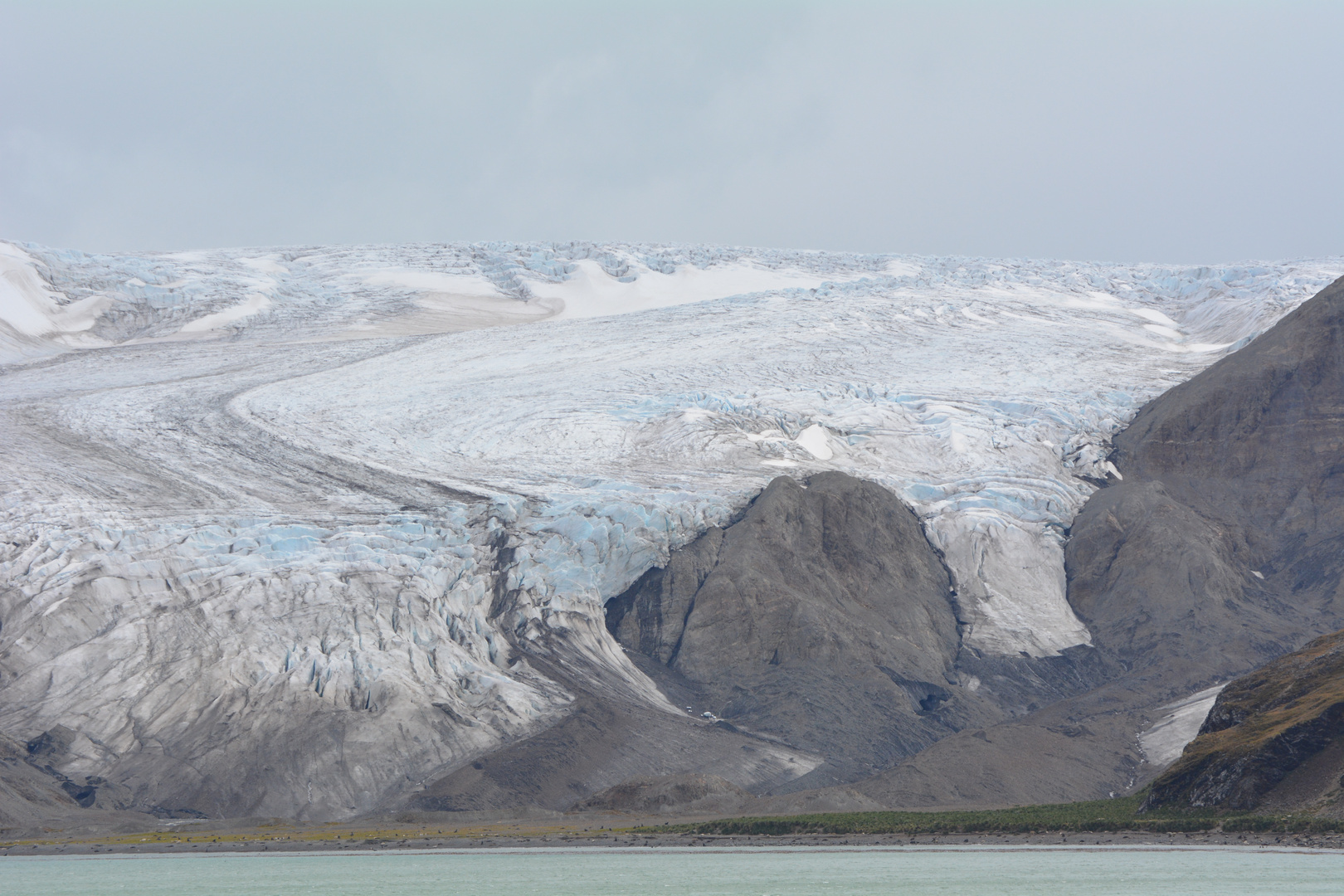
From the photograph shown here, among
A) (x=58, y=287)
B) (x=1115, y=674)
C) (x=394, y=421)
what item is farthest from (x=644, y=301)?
(x=1115, y=674)

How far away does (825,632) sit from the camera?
4569 centimetres

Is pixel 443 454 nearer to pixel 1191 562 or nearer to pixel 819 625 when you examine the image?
pixel 819 625

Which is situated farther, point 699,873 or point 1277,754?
point 1277,754

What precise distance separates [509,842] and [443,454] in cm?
2694

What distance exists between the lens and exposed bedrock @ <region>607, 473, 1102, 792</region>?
42.8m

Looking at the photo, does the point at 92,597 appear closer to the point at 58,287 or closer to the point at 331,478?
the point at 331,478

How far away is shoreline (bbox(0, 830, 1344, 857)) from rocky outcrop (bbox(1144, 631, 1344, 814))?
1.97m

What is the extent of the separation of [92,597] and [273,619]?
20.7 ft

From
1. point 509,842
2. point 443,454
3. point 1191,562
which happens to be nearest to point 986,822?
point 509,842

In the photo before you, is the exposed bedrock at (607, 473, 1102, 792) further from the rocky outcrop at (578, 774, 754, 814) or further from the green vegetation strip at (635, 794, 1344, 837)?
the green vegetation strip at (635, 794, 1344, 837)

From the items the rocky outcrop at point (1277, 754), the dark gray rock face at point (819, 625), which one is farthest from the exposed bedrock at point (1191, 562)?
the rocky outcrop at point (1277, 754)

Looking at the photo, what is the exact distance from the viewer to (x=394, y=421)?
5856 cm

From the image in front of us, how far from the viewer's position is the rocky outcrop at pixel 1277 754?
89.7 ft

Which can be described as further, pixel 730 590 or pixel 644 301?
pixel 644 301
